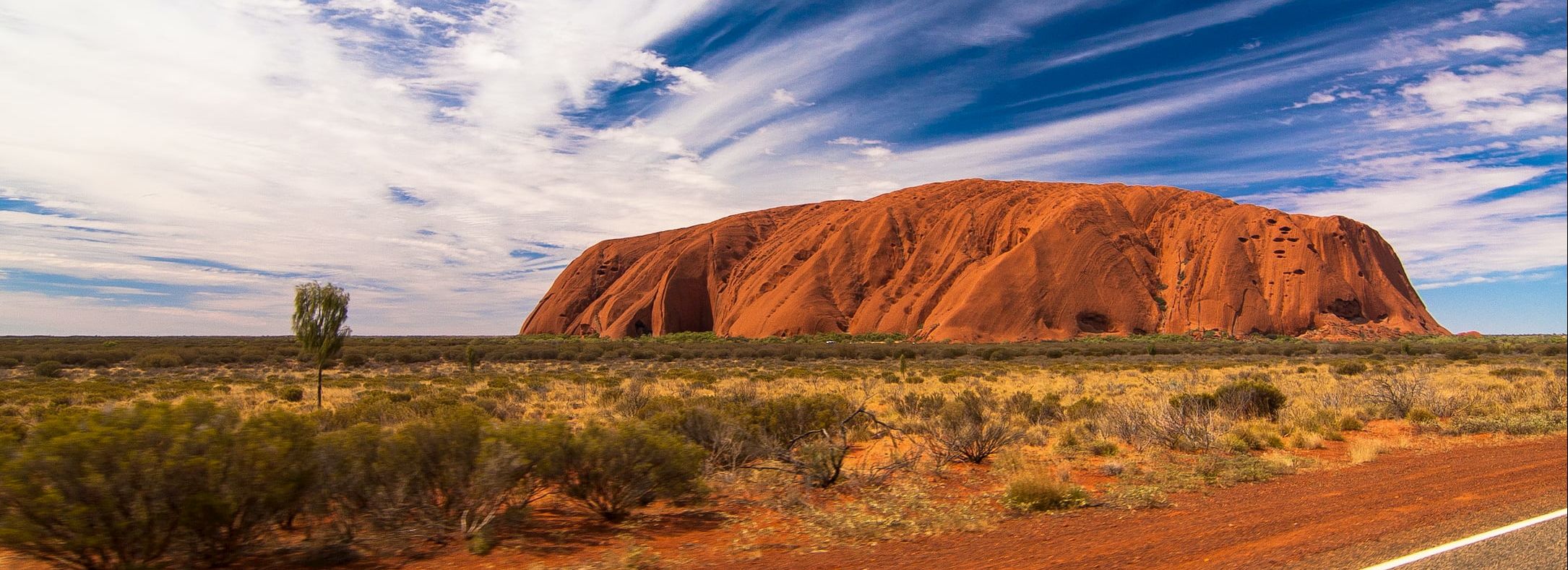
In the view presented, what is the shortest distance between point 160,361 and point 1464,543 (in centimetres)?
5074

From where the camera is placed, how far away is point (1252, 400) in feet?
47.6

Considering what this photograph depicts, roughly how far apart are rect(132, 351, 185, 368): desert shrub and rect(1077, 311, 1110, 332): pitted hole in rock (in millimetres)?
67220

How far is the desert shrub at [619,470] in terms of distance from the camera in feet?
23.2

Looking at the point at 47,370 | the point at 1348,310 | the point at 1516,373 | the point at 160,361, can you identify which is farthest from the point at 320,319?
the point at 1348,310

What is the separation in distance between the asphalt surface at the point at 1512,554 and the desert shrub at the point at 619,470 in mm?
6007

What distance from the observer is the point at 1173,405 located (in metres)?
13.4

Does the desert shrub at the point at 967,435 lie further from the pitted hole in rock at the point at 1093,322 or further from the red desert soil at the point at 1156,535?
the pitted hole in rock at the point at 1093,322

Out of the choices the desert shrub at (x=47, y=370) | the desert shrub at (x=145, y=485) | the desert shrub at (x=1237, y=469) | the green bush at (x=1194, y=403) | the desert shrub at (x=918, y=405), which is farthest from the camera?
the desert shrub at (x=47, y=370)

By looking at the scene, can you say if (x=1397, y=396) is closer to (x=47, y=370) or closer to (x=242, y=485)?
(x=242, y=485)

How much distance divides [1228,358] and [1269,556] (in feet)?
131

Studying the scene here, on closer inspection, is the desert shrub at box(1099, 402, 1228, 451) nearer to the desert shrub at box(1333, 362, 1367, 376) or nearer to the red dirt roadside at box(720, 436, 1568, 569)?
the red dirt roadside at box(720, 436, 1568, 569)

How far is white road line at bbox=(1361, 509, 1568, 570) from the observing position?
17.5 ft

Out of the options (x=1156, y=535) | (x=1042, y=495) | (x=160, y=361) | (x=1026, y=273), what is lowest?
(x=1156, y=535)

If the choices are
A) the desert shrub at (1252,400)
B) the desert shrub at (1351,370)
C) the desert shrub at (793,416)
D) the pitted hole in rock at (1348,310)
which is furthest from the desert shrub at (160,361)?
the pitted hole in rock at (1348,310)
